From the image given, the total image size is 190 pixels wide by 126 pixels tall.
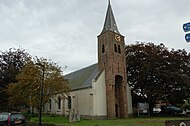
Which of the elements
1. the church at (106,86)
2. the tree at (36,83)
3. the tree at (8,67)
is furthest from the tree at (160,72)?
the tree at (8,67)

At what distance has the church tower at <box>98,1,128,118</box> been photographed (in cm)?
3569

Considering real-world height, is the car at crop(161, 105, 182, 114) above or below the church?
below

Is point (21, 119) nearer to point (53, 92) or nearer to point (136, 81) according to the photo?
point (53, 92)

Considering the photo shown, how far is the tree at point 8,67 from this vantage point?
1693 inches

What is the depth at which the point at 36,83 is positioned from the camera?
31047mm

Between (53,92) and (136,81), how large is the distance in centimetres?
1648

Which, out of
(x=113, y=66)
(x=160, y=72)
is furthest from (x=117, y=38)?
(x=160, y=72)

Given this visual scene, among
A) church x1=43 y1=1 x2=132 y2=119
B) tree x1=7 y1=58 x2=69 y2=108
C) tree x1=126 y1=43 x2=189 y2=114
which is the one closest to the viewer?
tree x1=7 y1=58 x2=69 y2=108

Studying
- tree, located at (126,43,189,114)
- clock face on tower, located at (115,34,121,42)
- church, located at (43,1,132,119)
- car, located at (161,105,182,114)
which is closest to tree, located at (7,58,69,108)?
church, located at (43,1,132,119)

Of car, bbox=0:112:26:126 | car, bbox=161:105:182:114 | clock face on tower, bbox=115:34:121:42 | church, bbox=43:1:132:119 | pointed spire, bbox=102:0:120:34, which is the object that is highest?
pointed spire, bbox=102:0:120:34

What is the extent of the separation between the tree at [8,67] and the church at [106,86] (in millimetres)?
11362

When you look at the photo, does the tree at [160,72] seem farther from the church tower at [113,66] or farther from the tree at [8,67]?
the tree at [8,67]

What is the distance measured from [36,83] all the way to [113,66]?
13.0 meters

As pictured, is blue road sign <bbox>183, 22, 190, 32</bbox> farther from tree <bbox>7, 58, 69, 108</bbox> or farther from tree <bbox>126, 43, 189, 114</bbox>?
tree <bbox>126, 43, 189, 114</bbox>
